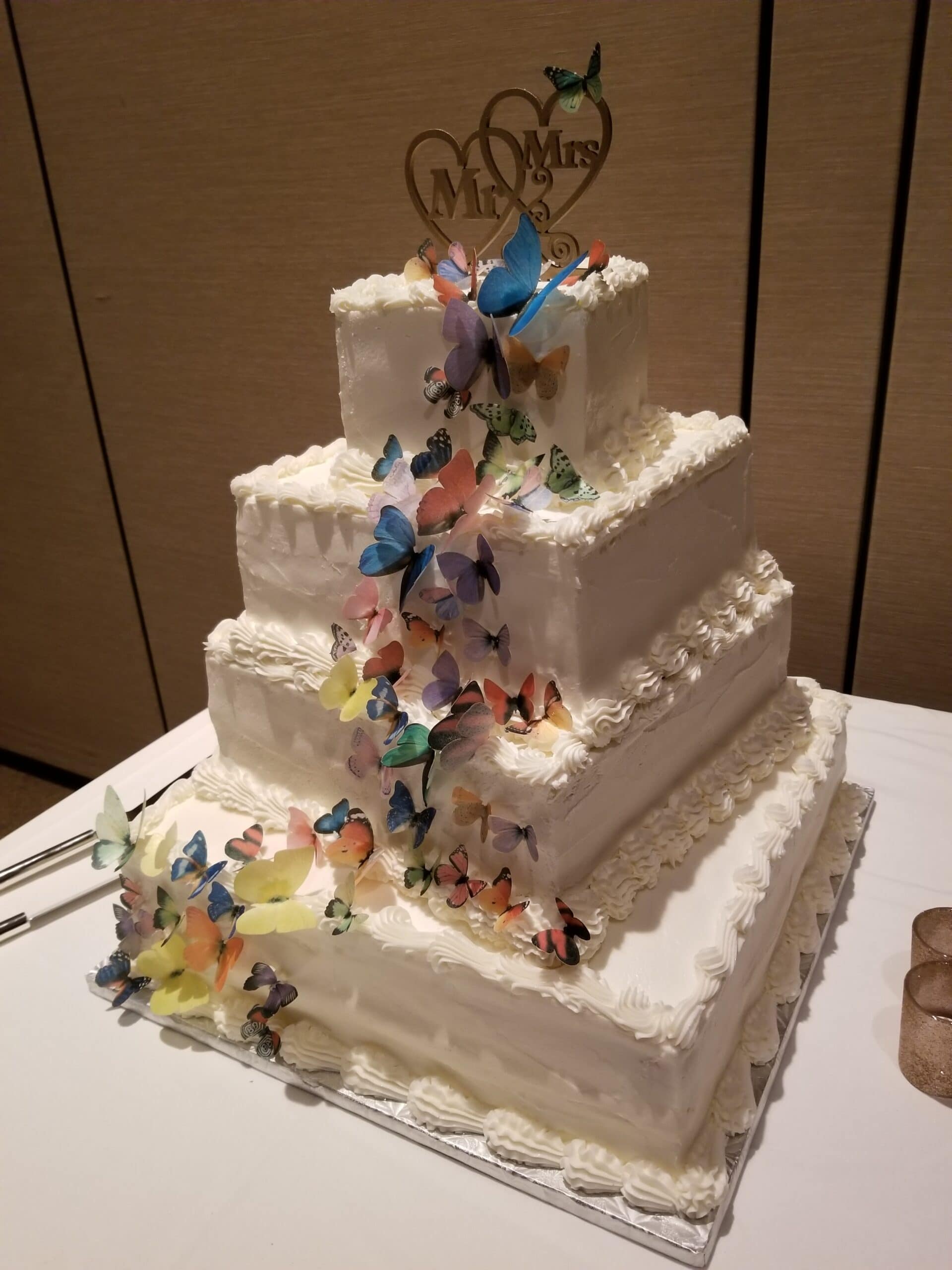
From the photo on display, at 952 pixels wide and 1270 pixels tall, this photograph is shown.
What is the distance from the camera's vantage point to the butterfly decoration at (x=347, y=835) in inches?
50.6

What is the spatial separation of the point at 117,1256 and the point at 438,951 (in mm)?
489

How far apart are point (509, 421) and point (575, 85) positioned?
38cm

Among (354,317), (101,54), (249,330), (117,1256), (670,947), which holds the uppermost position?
(101,54)

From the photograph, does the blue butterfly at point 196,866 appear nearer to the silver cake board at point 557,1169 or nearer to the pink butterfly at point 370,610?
the silver cake board at point 557,1169

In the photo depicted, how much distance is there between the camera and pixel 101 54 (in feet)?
7.04

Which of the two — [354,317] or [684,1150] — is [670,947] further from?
[354,317]

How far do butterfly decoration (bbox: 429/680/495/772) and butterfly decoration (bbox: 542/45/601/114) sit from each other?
673mm

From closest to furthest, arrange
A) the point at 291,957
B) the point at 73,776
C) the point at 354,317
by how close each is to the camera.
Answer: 1. the point at 354,317
2. the point at 291,957
3. the point at 73,776

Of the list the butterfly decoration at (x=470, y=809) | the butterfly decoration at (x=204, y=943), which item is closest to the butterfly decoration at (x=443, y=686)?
the butterfly decoration at (x=470, y=809)

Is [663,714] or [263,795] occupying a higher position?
[663,714]

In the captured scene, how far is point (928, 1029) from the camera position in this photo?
4.01 ft

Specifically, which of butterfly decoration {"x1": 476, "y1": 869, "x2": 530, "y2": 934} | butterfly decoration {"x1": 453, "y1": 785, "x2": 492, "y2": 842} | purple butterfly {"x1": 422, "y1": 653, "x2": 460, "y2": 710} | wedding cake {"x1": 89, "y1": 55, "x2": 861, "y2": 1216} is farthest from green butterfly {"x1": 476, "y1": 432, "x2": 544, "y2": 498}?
butterfly decoration {"x1": 476, "y1": 869, "x2": 530, "y2": 934}

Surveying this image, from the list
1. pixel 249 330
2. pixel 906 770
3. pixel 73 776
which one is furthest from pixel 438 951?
pixel 73 776

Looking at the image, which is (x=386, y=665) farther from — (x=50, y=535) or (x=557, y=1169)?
(x=50, y=535)
